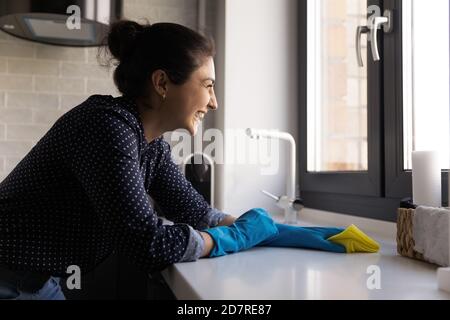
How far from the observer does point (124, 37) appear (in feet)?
3.83

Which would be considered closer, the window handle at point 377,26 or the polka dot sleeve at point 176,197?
the polka dot sleeve at point 176,197

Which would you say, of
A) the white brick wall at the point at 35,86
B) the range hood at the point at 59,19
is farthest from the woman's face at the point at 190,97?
the white brick wall at the point at 35,86

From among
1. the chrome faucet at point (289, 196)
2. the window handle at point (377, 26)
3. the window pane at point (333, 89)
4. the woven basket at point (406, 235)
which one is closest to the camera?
the woven basket at point (406, 235)

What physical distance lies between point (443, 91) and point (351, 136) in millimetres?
608

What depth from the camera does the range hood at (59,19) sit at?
1771mm

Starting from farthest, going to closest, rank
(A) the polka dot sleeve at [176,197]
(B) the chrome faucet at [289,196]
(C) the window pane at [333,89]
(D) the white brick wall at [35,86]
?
(D) the white brick wall at [35,86] → (C) the window pane at [333,89] → (B) the chrome faucet at [289,196] → (A) the polka dot sleeve at [176,197]

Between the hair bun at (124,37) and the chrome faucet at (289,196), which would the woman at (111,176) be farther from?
the chrome faucet at (289,196)

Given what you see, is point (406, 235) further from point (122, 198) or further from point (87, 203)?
point (87, 203)

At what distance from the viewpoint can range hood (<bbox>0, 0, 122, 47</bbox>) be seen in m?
1.77

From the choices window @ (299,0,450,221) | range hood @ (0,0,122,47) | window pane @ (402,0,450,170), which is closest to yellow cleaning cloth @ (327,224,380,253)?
window @ (299,0,450,221)

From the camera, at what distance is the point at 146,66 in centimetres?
112

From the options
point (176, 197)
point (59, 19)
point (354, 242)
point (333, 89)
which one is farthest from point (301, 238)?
point (59, 19)

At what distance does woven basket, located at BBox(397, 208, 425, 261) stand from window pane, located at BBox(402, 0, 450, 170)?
43cm

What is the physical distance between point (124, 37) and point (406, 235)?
2.61ft
